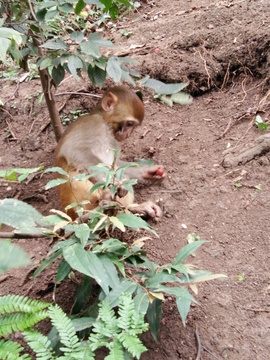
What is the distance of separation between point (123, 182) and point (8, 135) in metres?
3.58

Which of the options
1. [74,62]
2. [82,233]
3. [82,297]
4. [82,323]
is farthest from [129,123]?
[82,323]

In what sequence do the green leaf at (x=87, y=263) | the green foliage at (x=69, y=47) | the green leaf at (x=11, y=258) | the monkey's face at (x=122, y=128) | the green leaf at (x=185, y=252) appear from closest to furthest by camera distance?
the green leaf at (x=11, y=258) < the green leaf at (x=87, y=263) < the green leaf at (x=185, y=252) < the green foliage at (x=69, y=47) < the monkey's face at (x=122, y=128)

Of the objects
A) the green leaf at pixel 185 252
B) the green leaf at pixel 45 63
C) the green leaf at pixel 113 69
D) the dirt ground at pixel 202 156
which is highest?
the green leaf at pixel 45 63

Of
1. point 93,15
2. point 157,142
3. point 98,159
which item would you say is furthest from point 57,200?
point 93,15

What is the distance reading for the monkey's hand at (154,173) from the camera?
4.30 meters

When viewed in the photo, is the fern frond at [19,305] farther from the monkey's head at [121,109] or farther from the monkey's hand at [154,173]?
the monkey's head at [121,109]

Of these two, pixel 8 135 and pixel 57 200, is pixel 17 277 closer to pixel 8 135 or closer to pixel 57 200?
pixel 57 200

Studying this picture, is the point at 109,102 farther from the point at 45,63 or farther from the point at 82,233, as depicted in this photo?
the point at 82,233

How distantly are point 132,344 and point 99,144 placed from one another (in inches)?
113

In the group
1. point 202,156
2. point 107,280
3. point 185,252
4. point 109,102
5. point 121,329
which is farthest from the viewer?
point 109,102

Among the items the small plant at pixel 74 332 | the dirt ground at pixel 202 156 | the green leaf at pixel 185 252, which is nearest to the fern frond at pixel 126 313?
the small plant at pixel 74 332

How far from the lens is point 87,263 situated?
228cm

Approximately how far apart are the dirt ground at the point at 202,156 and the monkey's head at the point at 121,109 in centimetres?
45

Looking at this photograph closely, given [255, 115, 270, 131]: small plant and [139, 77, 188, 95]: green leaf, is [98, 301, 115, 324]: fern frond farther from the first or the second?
[255, 115, 270, 131]: small plant
